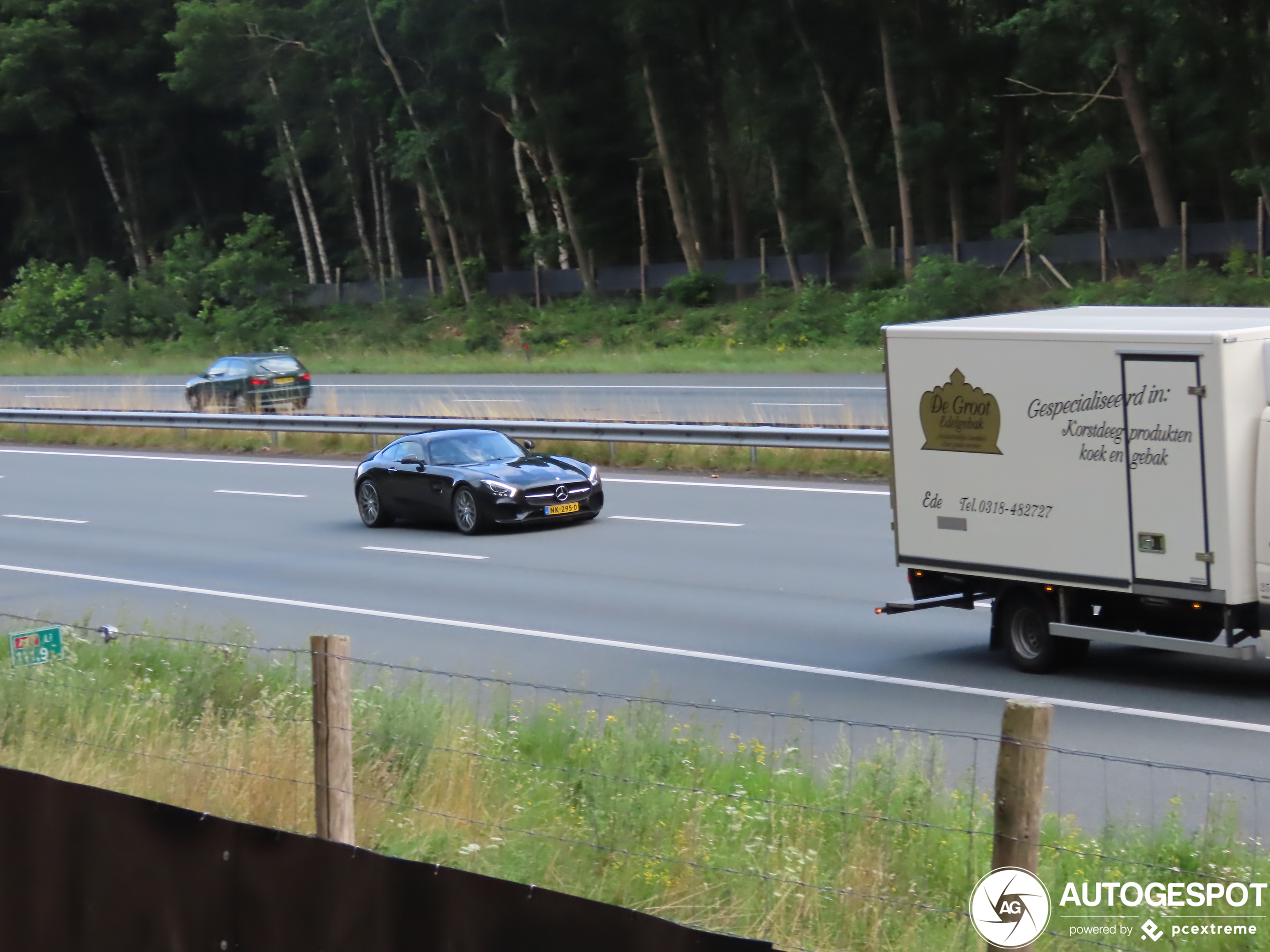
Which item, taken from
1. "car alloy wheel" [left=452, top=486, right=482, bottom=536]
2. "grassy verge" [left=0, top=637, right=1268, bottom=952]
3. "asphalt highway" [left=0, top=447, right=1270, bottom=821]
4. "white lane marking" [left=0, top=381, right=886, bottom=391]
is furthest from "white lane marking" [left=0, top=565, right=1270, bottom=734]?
"white lane marking" [left=0, top=381, right=886, bottom=391]

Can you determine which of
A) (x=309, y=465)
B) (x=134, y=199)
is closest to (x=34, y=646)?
(x=309, y=465)

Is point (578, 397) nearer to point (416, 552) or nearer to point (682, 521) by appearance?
point (682, 521)

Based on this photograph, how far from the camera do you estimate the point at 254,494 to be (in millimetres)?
26609

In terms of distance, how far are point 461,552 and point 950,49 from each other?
38.9m

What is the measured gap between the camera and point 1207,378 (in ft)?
34.7

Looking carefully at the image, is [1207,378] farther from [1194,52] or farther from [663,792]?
[1194,52]

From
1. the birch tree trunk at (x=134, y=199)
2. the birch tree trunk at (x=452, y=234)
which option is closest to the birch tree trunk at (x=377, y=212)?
the birch tree trunk at (x=452, y=234)

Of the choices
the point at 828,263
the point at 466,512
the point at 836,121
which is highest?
the point at 836,121

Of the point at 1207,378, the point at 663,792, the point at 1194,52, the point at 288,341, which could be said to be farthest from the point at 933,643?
the point at 288,341

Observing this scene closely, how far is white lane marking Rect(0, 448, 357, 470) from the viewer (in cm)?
3033

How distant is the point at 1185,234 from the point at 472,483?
97.6ft

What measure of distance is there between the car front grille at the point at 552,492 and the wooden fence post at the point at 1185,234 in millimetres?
27675

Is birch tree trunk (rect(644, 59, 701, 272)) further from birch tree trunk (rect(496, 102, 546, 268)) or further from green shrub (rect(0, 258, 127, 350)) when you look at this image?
green shrub (rect(0, 258, 127, 350))

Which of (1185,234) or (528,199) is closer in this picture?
(1185,234)
